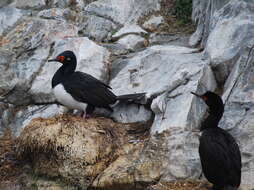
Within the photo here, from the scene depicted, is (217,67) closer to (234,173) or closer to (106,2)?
(234,173)

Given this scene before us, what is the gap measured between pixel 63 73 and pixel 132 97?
1.37m

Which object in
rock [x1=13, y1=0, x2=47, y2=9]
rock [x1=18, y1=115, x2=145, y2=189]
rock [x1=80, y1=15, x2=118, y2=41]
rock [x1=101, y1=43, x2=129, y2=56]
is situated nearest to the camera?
rock [x1=18, y1=115, x2=145, y2=189]

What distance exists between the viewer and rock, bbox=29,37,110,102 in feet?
36.5

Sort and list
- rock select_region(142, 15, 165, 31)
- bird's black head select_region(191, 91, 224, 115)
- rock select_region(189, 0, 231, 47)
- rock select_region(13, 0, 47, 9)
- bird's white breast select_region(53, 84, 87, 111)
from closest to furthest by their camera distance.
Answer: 1. bird's black head select_region(191, 91, 224, 115)
2. bird's white breast select_region(53, 84, 87, 111)
3. rock select_region(189, 0, 231, 47)
4. rock select_region(142, 15, 165, 31)
5. rock select_region(13, 0, 47, 9)

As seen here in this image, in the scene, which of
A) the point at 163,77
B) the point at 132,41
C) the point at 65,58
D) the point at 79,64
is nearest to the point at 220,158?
the point at 163,77

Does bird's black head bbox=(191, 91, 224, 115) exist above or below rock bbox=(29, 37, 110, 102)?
above

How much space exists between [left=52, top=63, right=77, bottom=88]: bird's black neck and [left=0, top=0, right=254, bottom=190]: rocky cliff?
71 cm

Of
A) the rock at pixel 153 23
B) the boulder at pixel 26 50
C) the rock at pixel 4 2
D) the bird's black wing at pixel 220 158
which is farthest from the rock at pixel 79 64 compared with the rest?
the bird's black wing at pixel 220 158

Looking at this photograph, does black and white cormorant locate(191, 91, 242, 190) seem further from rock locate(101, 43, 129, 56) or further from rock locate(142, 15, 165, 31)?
rock locate(142, 15, 165, 31)

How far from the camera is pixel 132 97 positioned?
10.1 metres

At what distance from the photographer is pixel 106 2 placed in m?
12.9

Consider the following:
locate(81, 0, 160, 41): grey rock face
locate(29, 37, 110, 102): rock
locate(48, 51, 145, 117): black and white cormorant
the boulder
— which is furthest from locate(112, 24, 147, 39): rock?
locate(48, 51, 145, 117): black and white cormorant

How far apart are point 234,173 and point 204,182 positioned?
33.5 inches

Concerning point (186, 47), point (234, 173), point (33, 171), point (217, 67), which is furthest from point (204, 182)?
point (186, 47)
